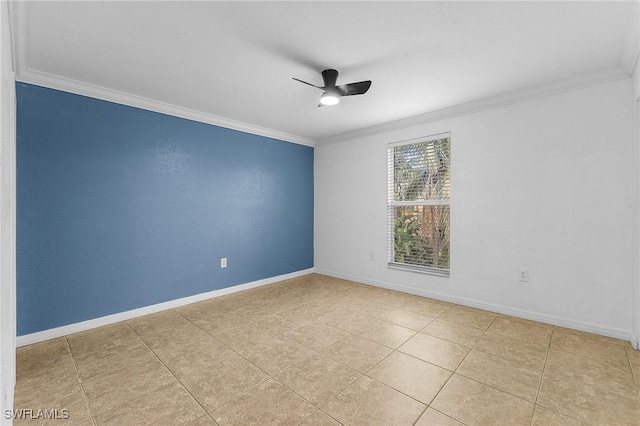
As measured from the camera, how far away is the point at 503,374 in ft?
6.67

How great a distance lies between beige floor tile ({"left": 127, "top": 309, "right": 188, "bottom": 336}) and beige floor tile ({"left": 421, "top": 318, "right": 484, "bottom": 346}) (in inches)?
97.7

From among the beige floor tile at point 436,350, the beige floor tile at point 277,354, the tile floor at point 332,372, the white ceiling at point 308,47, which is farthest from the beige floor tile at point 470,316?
the white ceiling at point 308,47

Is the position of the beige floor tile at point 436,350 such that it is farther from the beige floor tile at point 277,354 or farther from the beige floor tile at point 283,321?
the beige floor tile at point 283,321

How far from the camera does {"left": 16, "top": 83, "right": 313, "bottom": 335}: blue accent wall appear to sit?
8.51 ft

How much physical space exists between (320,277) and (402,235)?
62.2 inches

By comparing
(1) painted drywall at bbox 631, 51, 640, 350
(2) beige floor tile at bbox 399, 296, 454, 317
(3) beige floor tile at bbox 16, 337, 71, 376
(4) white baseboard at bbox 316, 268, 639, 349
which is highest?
(1) painted drywall at bbox 631, 51, 640, 350

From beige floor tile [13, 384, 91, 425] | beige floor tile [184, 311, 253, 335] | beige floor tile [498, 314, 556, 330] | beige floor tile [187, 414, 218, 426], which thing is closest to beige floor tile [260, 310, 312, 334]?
beige floor tile [184, 311, 253, 335]

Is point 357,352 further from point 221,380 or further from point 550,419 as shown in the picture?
point 550,419

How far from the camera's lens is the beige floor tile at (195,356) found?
215 cm

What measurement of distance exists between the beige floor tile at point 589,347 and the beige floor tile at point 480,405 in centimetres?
103

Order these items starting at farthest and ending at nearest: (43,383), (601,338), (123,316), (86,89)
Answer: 1. (123,316)
2. (86,89)
3. (601,338)
4. (43,383)

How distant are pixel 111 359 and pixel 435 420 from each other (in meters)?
2.37

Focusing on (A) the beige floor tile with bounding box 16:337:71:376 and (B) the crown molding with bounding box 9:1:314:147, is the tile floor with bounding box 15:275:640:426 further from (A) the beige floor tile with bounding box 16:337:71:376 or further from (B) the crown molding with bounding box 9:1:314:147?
(B) the crown molding with bounding box 9:1:314:147

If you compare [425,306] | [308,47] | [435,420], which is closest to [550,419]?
[435,420]
